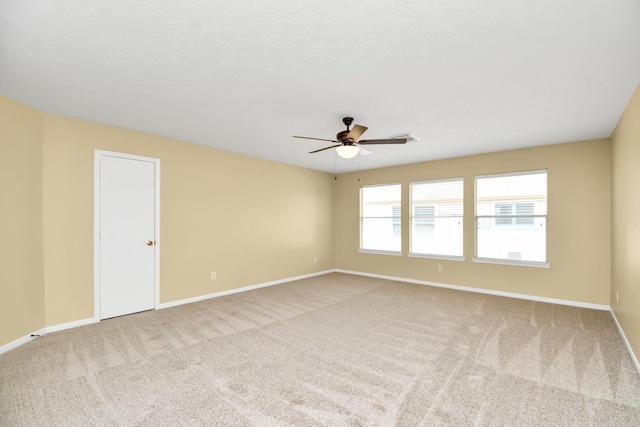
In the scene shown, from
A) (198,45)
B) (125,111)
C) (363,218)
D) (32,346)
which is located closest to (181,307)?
(32,346)

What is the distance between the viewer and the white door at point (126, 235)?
3719 mm

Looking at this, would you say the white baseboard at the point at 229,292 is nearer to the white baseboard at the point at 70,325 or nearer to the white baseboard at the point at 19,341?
the white baseboard at the point at 70,325

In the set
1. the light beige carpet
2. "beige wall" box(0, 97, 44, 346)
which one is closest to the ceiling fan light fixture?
the light beige carpet

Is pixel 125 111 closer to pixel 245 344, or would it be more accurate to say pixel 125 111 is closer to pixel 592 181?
pixel 245 344

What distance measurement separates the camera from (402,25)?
179 centimetres

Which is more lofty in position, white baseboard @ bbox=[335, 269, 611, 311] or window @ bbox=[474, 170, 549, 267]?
window @ bbox=[474, 170, 549, 267]

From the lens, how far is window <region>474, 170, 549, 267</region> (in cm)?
466

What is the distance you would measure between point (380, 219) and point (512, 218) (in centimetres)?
260

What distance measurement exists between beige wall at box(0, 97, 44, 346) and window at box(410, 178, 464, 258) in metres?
5.96

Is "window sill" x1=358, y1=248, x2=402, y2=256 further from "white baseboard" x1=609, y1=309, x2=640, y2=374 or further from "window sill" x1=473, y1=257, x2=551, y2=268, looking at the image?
"white baseboard" x1=609, y1=309, x2=640, y2=374

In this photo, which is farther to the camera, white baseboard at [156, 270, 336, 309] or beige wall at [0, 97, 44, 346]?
white baseboard at [156, 270, 336, 309]

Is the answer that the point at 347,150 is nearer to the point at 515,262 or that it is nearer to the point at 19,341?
the point at 515,262

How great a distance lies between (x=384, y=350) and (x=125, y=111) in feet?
12.9

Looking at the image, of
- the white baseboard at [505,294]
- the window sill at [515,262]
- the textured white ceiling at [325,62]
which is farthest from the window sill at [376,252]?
the textured white ceiling at [325,62]
